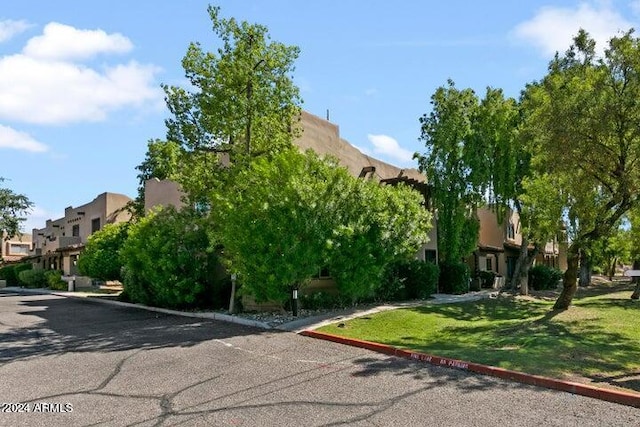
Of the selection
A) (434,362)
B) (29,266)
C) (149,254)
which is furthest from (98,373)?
(29,266)

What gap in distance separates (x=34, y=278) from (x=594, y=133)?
36.9 m

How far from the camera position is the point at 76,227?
44.8 metres

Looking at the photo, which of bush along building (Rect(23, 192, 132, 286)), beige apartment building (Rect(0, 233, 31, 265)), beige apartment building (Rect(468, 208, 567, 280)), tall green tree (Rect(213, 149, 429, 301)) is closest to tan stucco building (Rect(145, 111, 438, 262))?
tall green tree (Rect(213, 149, 429, 301))

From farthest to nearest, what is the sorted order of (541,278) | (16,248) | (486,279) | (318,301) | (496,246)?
1. (16,248)
2. (496,246)
3. (541,278)
4. (486,279)
5. (318,301)

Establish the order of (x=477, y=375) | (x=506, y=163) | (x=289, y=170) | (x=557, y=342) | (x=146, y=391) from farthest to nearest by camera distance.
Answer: (x=506, y=163)
(x=289, y=170)
(x=557, y=342)
(x=477, y=375)
(x=146, y=391)

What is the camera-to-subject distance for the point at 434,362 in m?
9.38

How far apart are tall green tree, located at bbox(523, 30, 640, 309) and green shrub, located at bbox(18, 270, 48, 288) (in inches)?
1351

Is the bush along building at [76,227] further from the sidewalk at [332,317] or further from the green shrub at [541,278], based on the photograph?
the green shrub at [541,278]

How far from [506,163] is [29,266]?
37.9m

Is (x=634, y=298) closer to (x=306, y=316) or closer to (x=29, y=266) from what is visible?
(x=306, y=316)

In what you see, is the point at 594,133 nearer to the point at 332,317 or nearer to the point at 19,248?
the point at 332,317


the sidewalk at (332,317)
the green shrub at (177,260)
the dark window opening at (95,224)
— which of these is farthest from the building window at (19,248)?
the sidewalk at (332,317)

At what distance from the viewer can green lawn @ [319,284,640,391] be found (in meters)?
8.80

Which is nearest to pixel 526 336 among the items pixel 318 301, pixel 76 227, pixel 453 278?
pixel 318 301
